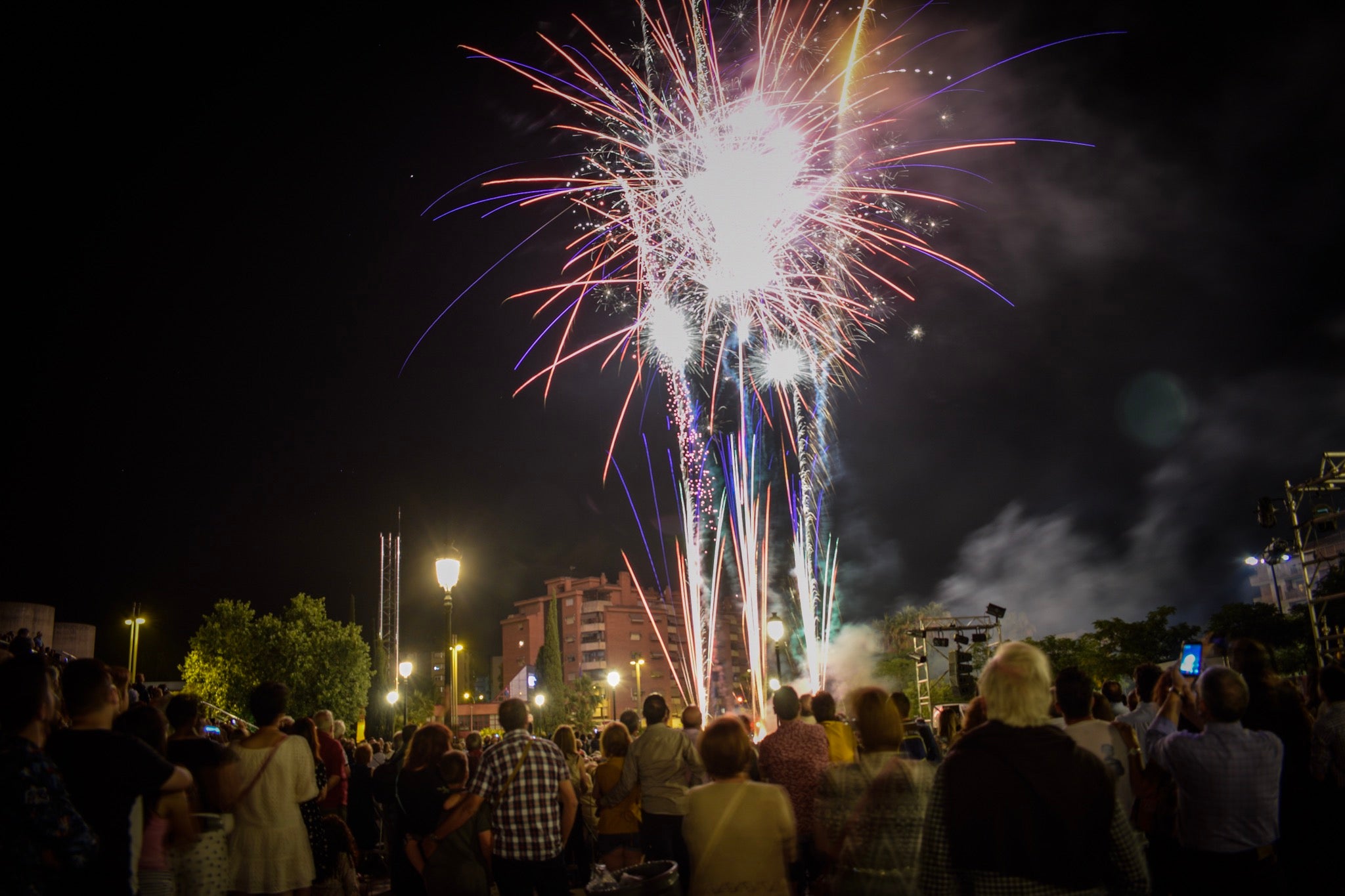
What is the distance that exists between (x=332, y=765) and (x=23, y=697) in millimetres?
5650

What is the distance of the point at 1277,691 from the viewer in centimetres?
526

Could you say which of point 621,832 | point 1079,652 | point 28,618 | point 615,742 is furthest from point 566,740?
point 1079,652

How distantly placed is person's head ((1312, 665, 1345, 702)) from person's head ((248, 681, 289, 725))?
6.57 meters

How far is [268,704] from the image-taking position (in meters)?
5.22

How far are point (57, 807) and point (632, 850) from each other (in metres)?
5.11

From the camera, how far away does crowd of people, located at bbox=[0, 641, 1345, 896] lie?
3020mm

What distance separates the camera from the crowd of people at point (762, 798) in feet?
9.91

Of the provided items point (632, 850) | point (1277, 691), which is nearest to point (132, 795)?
point (632, 850)

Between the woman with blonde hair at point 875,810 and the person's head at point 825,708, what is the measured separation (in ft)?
7.79

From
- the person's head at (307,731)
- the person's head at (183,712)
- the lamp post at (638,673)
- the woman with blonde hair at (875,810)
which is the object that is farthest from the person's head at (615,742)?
the lamp post at (638,673)

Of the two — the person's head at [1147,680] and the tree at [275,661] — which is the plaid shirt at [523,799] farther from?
the tree at [275,661]

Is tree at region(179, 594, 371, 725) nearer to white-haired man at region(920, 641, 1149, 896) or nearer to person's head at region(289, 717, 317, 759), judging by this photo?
person's head at region(289, 717, 317, 759)

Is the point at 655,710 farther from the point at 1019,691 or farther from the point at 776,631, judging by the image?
the point at 776,631

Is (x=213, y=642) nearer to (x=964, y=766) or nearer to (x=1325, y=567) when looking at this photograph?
(x=964, y=766)
